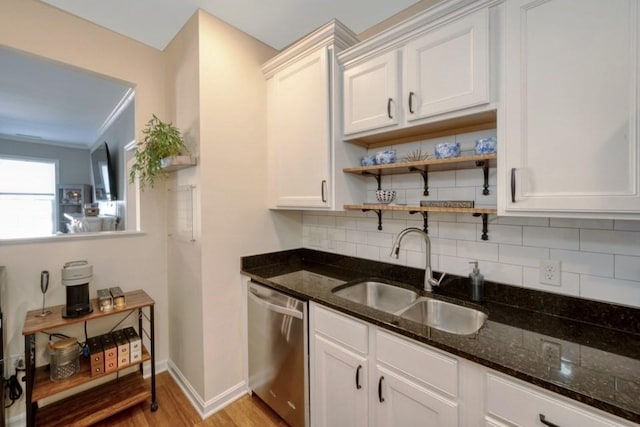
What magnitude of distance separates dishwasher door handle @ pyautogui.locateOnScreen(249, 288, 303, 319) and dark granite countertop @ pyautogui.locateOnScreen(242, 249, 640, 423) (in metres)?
0.10

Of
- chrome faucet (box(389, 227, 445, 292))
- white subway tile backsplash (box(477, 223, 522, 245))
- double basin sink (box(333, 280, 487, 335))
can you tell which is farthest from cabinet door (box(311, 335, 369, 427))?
white subway tile backsplash (box(477, 223, 522, 245))

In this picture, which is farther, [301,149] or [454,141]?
[301,149]

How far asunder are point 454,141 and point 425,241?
1.99 ft

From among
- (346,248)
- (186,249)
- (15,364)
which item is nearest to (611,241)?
(346,248)

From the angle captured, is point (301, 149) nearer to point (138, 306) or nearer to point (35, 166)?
point (138, 306)

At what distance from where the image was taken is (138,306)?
1820mm

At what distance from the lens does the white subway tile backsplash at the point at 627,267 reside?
3.65 feet

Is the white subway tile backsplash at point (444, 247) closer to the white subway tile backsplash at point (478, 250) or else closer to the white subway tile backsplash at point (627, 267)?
the white subway tile backsplash at point (478, 250)

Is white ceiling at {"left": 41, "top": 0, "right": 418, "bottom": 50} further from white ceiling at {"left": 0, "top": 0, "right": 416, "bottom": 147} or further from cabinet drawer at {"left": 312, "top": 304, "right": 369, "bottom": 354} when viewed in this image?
cabinet drawer at {"left": 312, "top": 304, "right": 369, "bottom": 354}

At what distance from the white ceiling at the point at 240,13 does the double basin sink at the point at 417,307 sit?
181 cm

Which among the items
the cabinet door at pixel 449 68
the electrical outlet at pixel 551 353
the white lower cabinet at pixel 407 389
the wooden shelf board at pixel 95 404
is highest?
the cabinet door at pixel 449 68

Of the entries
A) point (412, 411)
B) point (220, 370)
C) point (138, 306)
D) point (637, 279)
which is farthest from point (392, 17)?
point (220, 370)

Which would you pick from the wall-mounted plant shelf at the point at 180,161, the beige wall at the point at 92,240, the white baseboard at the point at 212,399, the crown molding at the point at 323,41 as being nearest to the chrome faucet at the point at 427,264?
the crown molding at the point at 323,41

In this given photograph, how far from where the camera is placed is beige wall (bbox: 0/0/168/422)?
5.44 ft
